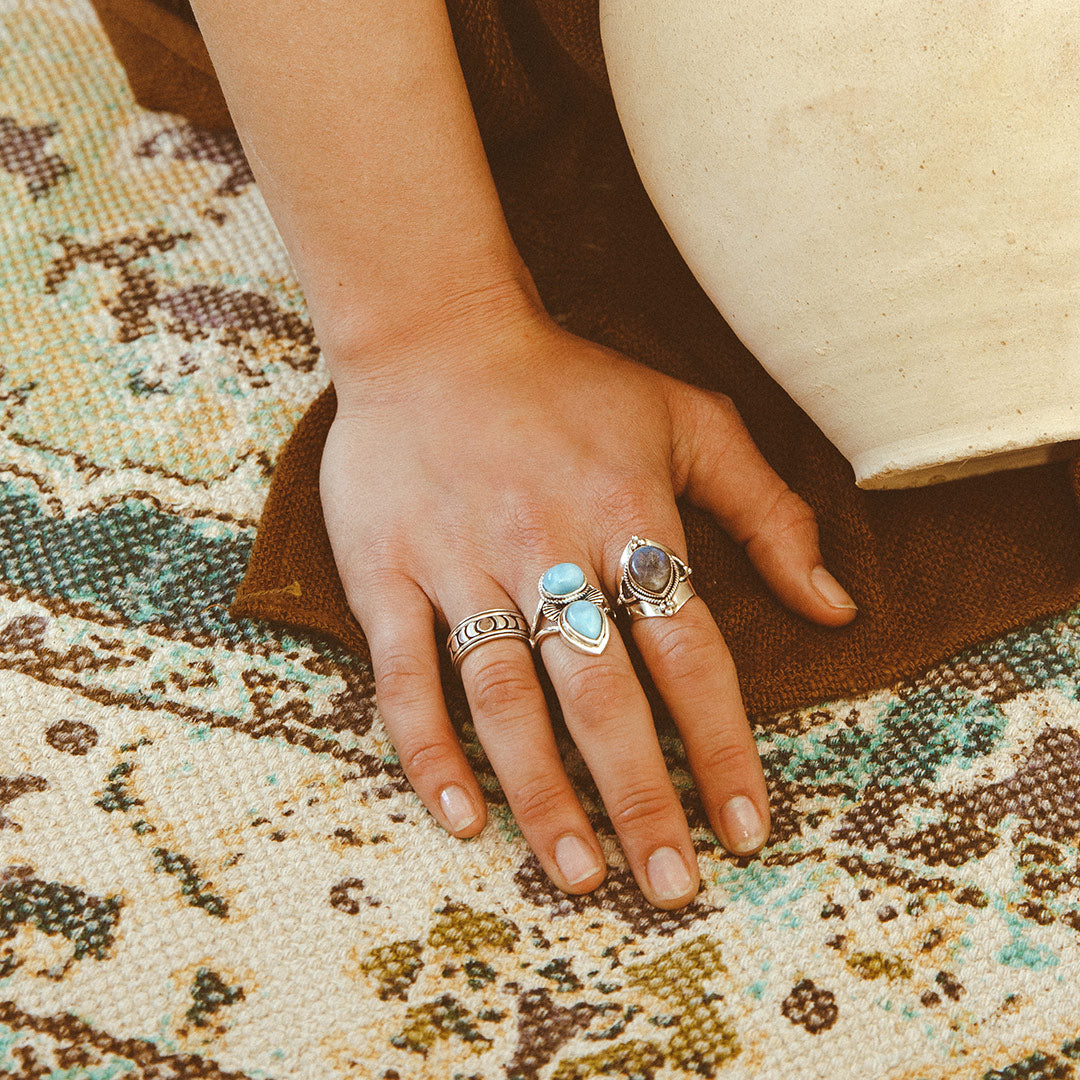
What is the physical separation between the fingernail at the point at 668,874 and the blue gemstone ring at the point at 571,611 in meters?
0.10

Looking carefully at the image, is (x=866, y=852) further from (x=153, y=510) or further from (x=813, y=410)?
(x=153, y=510)

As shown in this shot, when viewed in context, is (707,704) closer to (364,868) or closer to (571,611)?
(571,611)

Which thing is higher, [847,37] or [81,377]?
[847,37]

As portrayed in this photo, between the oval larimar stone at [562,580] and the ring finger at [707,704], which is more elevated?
the oval larimar stone at [562,580]

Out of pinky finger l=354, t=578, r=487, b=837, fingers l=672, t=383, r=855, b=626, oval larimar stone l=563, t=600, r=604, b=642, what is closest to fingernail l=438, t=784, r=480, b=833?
pinky finger l=354, t=578, r=487, b=837

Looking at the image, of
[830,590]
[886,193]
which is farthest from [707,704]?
[886,193]

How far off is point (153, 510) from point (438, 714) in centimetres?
24

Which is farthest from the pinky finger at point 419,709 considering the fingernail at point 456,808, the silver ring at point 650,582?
the silver ring at point 650,582

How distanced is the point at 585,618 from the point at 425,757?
0.37ft

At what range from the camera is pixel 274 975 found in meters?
0.44

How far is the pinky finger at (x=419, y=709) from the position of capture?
498mm

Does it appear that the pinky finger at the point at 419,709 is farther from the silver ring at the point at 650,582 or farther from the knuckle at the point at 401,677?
the silver ring at the point at 650,582

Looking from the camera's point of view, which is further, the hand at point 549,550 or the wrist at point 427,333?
the wrist at point 427,333

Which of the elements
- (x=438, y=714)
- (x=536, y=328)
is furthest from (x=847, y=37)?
(x=438, y=714)
